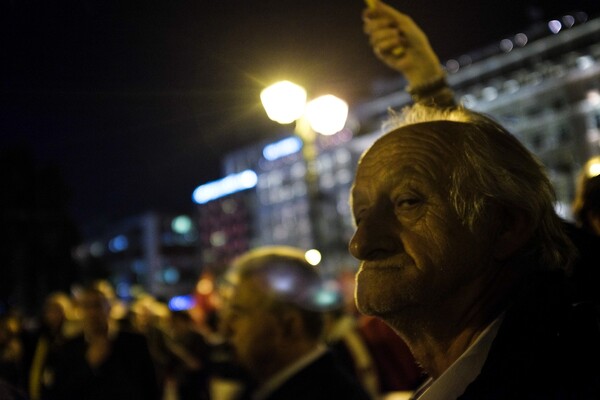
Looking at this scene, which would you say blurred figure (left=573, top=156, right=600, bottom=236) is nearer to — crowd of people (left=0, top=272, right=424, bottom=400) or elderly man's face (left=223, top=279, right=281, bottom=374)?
crowd of people (left=0, top=272, right=424, bottom=400)

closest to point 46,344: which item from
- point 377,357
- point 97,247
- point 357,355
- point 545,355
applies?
point 357,355

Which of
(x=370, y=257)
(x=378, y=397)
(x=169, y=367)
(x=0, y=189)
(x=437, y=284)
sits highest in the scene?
(x=0, y=189)

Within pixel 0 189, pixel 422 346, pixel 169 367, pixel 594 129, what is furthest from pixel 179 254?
pixel 422 346

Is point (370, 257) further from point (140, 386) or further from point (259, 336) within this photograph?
point (140, 386)

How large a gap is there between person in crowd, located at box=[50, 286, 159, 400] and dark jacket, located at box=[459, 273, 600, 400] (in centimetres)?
549

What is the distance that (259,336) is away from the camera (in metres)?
3.44

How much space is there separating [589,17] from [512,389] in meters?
72.9

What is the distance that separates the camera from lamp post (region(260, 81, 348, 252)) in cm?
1001

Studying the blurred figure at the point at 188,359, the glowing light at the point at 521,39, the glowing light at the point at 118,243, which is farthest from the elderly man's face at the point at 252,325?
the glowing light at the point at 118,243

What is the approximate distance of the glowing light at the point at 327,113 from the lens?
36.9 feet

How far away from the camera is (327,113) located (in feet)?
36.9

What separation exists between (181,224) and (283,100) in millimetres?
109036

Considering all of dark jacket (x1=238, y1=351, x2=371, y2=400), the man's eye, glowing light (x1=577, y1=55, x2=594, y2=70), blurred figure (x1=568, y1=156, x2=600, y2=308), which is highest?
glowing light (x1=577, y1=55, x2=594, y2=70)

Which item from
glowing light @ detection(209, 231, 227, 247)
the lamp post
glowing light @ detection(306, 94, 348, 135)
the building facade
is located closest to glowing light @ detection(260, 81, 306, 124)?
the lamp post
